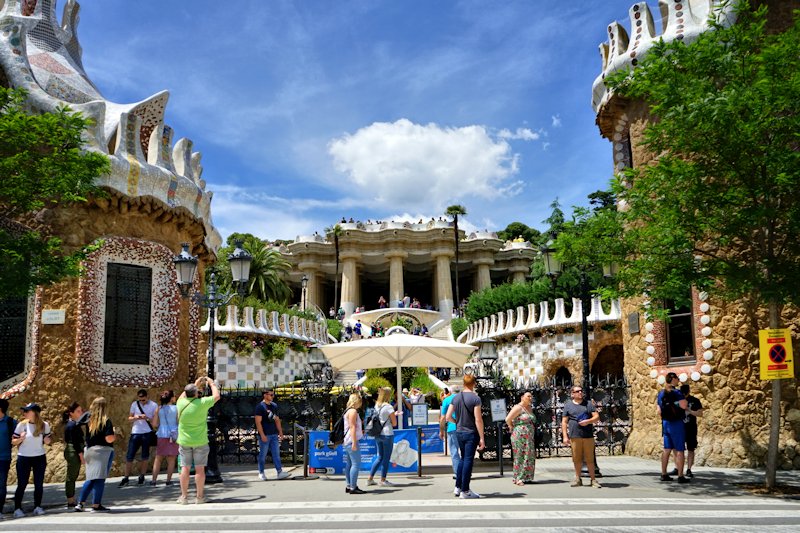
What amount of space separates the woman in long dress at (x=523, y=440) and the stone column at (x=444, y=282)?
48.3 m

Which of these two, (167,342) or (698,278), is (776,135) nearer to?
(698,278)

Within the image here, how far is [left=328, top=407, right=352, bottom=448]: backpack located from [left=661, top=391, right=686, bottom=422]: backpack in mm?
5020

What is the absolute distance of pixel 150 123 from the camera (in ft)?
49.7

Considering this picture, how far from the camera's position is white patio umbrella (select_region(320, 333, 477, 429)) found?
528 inches

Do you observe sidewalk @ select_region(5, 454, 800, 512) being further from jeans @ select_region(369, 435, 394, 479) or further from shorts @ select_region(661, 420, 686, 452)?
shorts @ select_region(661, 420, 686, 452)

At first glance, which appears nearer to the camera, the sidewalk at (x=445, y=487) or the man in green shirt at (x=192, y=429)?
the man in green shirt at (x=192, y=429)

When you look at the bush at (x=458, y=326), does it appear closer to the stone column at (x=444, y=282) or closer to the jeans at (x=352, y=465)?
the stone column at (x=444, y=282)

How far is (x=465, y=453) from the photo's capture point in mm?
9055

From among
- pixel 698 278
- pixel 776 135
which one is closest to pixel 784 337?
pixel 698 278

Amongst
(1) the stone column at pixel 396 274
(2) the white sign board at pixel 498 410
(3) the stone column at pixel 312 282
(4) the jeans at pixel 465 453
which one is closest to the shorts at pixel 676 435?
(2) the white sign board at pixel 498 410

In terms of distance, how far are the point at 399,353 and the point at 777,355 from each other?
23.2ft

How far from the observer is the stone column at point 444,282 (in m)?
60.8

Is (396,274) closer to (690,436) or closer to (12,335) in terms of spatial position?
(12,335)

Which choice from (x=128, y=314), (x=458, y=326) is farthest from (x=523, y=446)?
(x=458, y=326)
